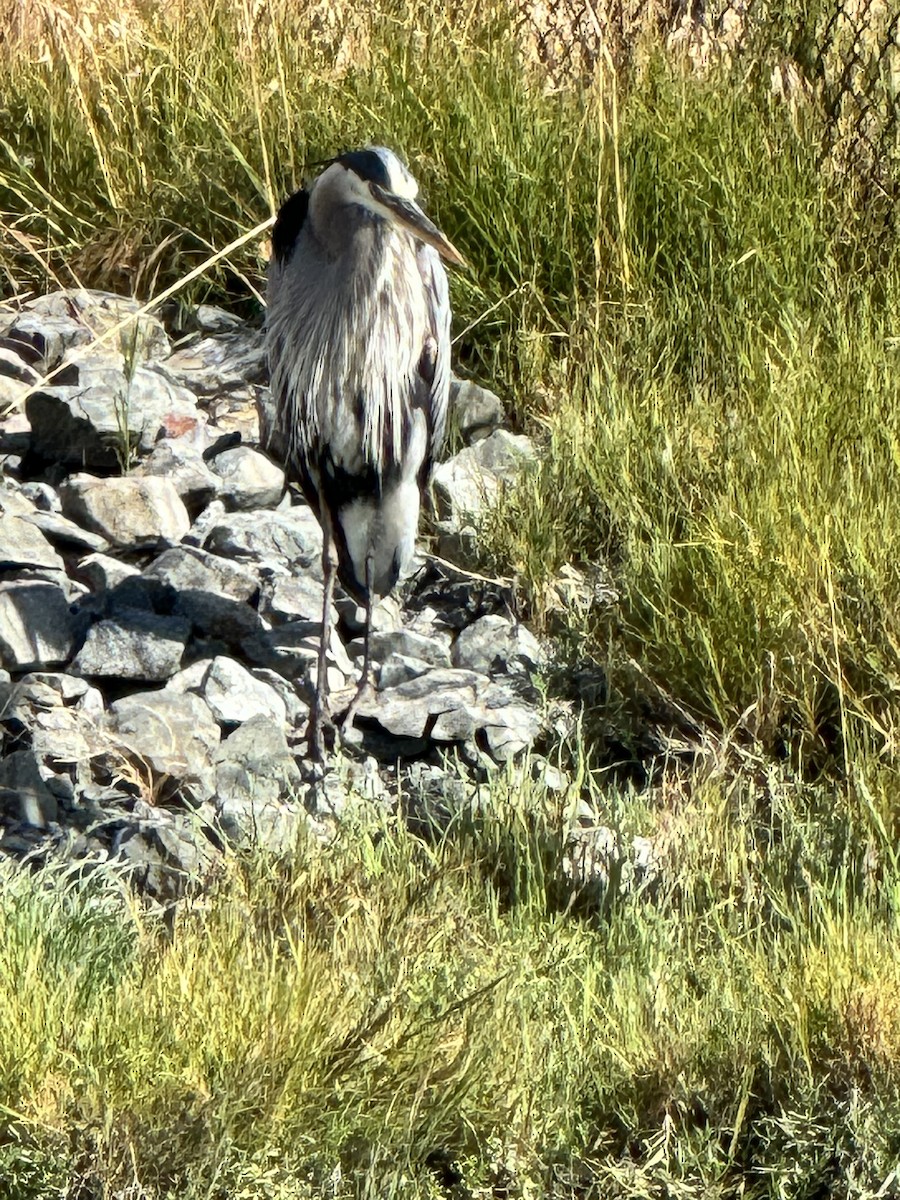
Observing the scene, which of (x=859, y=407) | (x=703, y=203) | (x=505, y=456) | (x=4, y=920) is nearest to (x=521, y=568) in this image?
(x=505, y=456)

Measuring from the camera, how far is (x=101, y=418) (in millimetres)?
4566

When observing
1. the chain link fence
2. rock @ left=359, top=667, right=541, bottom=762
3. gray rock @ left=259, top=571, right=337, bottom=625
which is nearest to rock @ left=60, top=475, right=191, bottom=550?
gray rock @ left=259, top=571, right=337, bottom=625

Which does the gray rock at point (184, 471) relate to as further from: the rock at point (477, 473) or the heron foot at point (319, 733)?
the heron foot at point (319, 733)

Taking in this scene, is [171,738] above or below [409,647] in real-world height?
above

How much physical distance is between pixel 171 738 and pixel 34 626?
0.54 m

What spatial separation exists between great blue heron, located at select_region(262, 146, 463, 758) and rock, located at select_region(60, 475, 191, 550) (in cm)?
37

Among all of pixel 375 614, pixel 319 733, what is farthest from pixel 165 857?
pixel 375 614

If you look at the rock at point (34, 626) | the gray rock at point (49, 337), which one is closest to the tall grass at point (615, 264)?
the gray rock at point (49, 337)

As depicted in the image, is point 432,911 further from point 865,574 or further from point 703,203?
point 703,203

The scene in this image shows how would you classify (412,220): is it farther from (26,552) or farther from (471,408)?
(26,552)

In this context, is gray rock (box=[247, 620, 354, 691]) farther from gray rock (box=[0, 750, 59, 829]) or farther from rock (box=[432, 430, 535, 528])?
gray rock (box=[0, 750, 59, 829])

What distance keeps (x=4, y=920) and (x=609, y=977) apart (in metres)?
0.97

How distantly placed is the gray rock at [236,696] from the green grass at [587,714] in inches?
28.6

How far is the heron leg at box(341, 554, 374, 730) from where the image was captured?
3855mm
